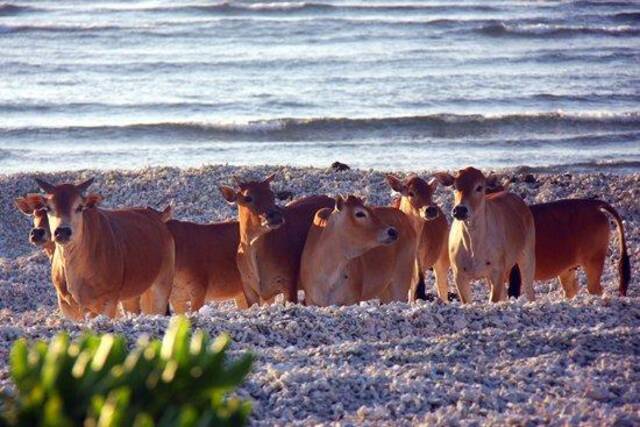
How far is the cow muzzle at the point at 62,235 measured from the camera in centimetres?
1128

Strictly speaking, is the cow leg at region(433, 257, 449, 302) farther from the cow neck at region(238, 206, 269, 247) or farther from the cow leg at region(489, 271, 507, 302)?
the cow neck at region(238, 206, 269, 247)

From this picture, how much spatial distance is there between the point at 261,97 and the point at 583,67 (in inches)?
300

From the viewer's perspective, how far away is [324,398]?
7.91 metres

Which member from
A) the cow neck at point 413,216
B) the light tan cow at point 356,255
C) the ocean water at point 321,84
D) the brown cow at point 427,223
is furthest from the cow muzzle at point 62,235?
the ocean water at point 321,84

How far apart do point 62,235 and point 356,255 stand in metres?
2.52

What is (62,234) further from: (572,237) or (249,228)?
(572,237)

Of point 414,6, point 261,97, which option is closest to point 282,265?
point 261,97

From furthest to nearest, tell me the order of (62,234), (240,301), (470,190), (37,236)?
(240,301) → (470,190) → (37,236) → (62,234)

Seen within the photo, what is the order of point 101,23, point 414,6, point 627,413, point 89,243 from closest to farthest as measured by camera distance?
point 627,413
point 89,243
point 101,23
point 414,6

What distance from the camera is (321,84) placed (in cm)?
2783

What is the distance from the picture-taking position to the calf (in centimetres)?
1363

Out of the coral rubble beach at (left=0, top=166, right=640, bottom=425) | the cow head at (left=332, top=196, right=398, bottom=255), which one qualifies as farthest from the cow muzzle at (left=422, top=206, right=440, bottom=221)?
the coral rubble beach at (left=0, top=166, right=640, bottom=425)

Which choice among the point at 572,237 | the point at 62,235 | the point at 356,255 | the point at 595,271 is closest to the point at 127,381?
the point at 62,235

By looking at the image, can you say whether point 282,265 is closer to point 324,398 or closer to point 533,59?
point 324,398
